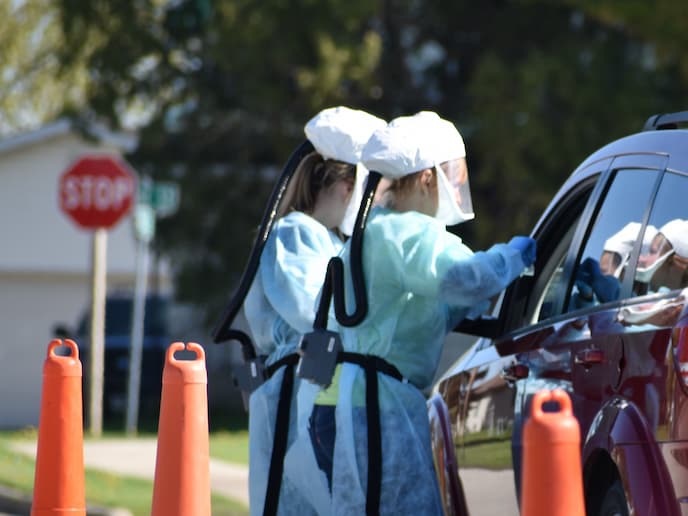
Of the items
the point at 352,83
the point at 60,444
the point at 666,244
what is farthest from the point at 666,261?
the point at 352,83

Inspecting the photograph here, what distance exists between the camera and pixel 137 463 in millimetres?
14133

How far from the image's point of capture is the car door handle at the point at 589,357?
173 inches

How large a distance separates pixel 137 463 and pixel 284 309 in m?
8.87

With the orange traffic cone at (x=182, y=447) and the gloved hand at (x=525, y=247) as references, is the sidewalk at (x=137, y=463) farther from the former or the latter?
the gloved hand at (x=525, y=247)

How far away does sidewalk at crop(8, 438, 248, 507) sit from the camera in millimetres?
11951

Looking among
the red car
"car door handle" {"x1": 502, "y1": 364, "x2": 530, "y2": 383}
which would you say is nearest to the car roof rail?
the red car

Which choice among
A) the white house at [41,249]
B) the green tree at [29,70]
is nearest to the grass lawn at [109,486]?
the white house at [41,249]

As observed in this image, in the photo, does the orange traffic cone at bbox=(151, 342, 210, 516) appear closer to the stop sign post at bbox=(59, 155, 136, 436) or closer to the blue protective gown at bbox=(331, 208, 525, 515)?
the blue protective gown at bbox=(331, 208, 525, 515)

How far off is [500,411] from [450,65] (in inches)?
701

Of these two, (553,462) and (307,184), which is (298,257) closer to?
(307,184)

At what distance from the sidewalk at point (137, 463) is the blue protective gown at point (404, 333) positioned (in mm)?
5785

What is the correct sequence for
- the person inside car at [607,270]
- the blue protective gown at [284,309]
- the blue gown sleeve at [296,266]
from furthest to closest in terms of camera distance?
the blue gown sleeve at [296,266], the blue protective gown at [284,309], the person inside car at [607,270]

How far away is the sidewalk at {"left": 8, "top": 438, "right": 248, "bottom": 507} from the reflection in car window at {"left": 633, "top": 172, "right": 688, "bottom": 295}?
21.0ft

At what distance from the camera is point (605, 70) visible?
2017cm
